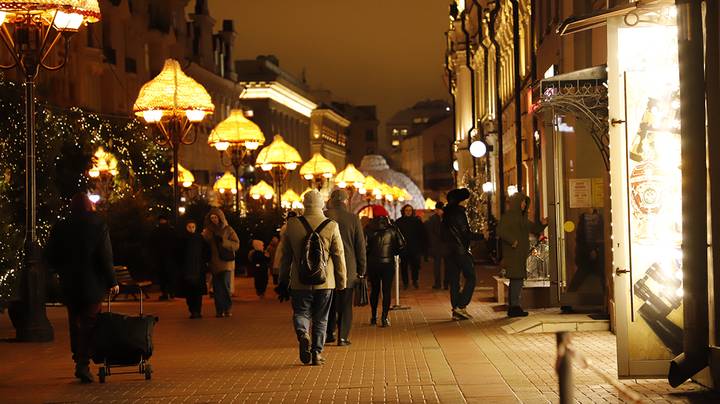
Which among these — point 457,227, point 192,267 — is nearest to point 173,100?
point 192,267

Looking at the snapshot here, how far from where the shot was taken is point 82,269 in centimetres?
1436

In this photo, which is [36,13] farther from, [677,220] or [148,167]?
[148,167]

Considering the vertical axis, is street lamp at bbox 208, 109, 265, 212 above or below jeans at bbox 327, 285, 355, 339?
above

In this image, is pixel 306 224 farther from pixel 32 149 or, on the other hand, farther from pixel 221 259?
pixel 221 259

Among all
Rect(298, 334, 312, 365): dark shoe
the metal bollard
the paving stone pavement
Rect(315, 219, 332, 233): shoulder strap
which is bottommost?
the paving stone pavement

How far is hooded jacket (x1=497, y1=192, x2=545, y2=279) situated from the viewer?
68.8 ft

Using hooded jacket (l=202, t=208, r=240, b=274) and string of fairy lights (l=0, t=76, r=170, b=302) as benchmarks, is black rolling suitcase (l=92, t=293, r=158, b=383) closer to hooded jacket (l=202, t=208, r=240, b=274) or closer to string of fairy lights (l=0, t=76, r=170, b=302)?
string of fairy lights (l=0, t=76, r=170, b=302)

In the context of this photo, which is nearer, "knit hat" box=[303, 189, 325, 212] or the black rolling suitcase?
the black rolling suitcase

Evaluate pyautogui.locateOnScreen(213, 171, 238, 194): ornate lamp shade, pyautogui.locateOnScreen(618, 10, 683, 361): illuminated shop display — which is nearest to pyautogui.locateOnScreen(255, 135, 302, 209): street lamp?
pyautogui.locateOnScreen(213, 171, 238, 194): ornate lamp shade

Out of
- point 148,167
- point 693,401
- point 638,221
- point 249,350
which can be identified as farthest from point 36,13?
point 148,167

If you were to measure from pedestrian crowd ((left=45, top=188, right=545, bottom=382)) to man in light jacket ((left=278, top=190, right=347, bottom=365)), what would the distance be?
1 centimetres

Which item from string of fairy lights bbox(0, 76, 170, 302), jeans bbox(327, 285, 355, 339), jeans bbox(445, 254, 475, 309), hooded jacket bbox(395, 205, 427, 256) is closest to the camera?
jeans bbox(327, 285, 355, 339)

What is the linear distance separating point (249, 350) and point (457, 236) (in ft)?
17.4

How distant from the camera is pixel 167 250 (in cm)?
2886
